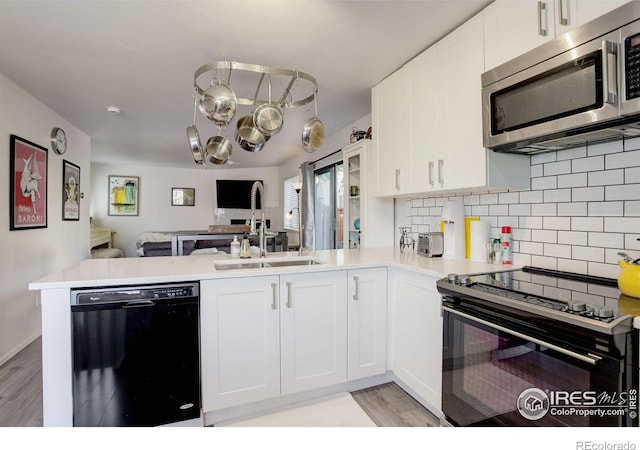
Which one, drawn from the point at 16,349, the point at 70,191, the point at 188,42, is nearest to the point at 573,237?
the point at 188,42

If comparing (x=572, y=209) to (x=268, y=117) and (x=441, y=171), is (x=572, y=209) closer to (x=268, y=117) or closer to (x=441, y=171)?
(x=441, y=171)

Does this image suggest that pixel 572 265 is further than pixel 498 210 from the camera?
No

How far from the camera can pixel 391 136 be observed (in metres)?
2.62

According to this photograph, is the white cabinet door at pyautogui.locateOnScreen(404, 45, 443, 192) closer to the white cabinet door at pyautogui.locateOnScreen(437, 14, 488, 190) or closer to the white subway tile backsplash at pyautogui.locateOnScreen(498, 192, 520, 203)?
the white cabinet door at pyautogui.locateOnScreen(437, 14, 488, 190)

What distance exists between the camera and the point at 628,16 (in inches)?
46.0

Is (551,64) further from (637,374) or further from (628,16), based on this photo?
(637,374)

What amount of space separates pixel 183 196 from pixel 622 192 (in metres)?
7.47

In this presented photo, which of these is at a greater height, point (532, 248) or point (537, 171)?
point (537, 171)

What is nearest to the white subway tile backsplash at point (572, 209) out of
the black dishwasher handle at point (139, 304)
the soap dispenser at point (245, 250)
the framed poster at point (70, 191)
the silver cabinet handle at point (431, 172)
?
the silver cabinet handle at point (431, 172)

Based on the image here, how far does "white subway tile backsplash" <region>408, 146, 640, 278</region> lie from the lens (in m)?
1.46

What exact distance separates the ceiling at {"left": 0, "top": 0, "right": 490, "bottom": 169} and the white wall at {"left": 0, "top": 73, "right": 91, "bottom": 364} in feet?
0.65

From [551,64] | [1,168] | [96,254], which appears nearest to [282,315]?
[551,64]

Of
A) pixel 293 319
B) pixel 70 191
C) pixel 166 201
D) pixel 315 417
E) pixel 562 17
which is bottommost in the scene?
pixel 315 417

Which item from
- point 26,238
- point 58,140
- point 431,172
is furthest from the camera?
point 58,140
